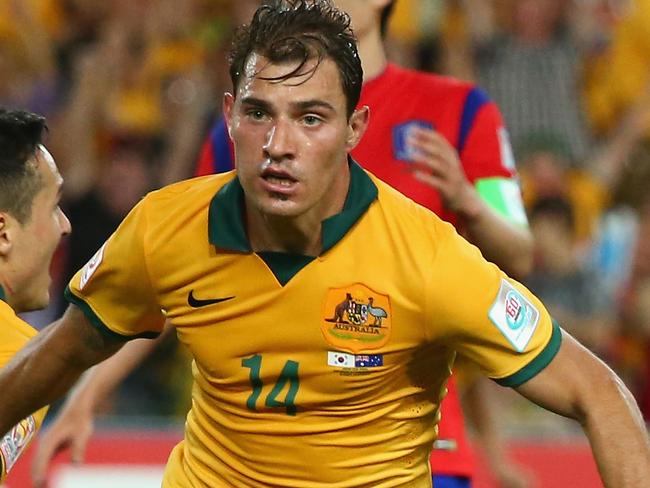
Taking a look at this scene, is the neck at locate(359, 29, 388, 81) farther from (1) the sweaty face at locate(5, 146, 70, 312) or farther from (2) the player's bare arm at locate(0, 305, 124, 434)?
(2) the player's bare arm at locate(0, 305, 124, 434)

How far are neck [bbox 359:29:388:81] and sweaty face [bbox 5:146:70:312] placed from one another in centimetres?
87

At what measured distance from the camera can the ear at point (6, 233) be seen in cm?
346

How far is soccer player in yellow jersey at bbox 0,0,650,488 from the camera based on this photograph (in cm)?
282

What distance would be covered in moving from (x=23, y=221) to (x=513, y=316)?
4.21 feet

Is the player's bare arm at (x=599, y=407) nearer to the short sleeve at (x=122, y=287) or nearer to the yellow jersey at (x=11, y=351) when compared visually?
the short sleeve at (x=122, y=287)

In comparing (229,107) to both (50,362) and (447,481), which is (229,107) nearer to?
(50,362)

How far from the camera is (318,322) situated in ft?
9.60

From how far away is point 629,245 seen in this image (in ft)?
26.1

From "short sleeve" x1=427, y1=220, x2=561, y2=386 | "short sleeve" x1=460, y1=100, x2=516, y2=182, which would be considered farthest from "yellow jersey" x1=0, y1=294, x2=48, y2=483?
"short sleeve" x1=460, y1=100, x2=516, y2=182

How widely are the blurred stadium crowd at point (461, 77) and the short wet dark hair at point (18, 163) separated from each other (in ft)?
12.9

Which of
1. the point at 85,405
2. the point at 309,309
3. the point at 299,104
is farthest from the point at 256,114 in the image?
the point at 85,405

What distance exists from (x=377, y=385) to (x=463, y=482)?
0.86 m

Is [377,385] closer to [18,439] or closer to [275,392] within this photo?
[275,392]

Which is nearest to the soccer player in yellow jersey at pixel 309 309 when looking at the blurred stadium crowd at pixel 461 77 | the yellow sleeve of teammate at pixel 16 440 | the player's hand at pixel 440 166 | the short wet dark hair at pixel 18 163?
the yellow sleeve of teammate at pixel 16 440
